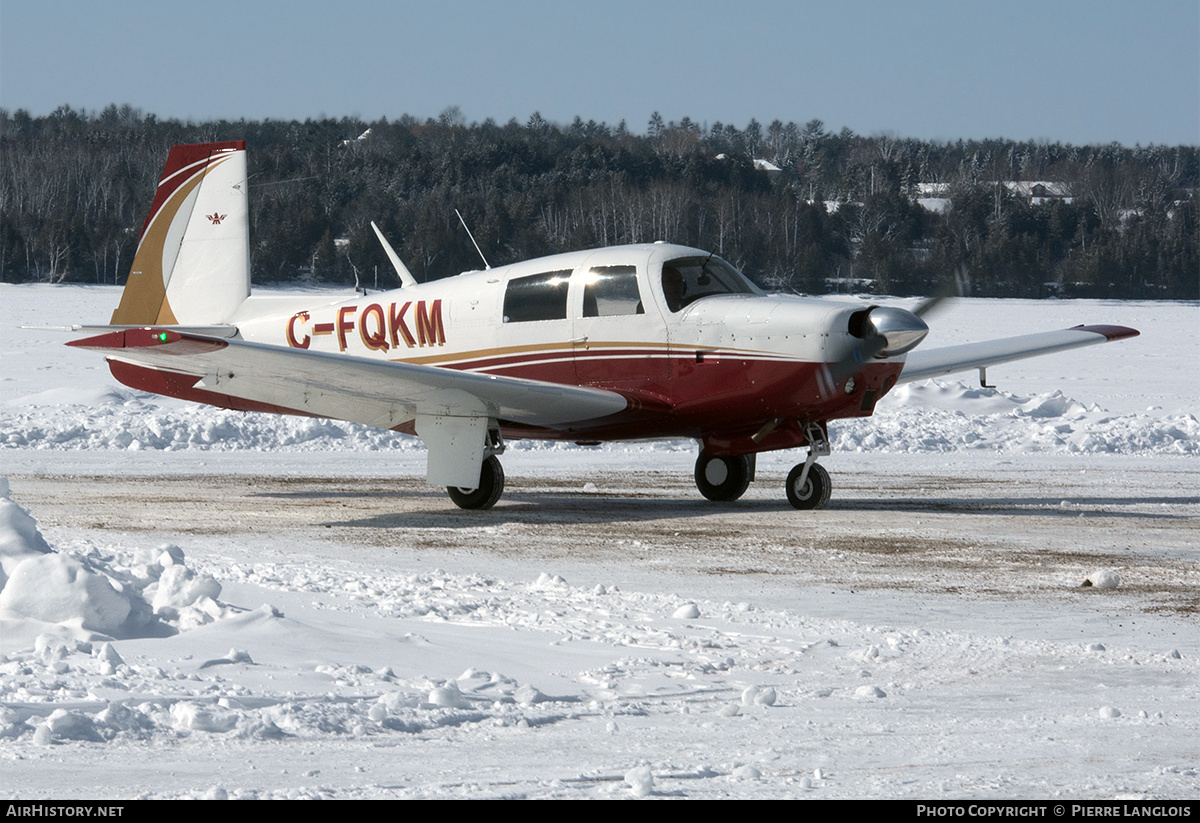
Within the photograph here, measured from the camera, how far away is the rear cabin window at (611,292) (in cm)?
1158

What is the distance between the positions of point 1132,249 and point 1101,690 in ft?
228

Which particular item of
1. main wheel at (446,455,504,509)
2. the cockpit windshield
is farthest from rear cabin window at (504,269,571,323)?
main wheel at (446,455,504,509)

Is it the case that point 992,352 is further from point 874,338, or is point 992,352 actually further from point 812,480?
point 874,338

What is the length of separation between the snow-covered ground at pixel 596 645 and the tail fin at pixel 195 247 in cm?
214

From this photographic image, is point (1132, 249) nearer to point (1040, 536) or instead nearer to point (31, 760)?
point (1040, 536)

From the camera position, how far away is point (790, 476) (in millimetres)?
11852

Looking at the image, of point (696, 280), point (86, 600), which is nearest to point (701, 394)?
point (696, 280)
